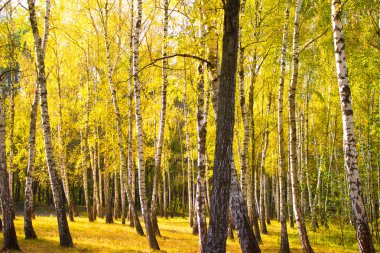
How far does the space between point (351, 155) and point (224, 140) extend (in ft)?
12.2

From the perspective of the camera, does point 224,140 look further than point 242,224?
No

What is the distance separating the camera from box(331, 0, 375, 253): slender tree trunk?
7672 millimetres

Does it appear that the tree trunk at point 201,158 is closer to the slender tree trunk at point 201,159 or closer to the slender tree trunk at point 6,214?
the slender tree trunk at point 201,159

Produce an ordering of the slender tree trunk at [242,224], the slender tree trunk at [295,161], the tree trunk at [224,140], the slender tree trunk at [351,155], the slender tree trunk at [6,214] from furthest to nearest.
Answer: the slender tree trunk at [295,161], the slender tree trunk at [6,214], the slender tree trunk at [242,224], the slender tree trunk at [351,155], the tree trunk at [224,140]

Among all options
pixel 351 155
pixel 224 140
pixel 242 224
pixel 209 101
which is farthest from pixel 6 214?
pixel 209 101

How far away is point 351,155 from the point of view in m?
8.04

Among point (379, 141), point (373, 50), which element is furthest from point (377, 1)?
point (379, 141)

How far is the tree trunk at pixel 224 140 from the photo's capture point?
5.93m

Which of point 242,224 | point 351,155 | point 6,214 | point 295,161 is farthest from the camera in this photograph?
point 295,161

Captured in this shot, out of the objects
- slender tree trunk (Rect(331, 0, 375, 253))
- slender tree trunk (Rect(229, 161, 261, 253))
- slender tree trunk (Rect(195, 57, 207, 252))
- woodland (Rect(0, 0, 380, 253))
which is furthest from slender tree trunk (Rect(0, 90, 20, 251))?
slender tree trunk (Rect(331, 0, 375, 253))

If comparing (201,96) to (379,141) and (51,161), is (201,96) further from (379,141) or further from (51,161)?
(379,141)

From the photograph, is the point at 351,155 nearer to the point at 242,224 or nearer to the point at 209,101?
the point at 242,224

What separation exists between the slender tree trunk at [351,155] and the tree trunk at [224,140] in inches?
139

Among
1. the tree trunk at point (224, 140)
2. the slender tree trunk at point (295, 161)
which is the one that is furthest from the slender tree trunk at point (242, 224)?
the tree trunk at point (224, 140)
